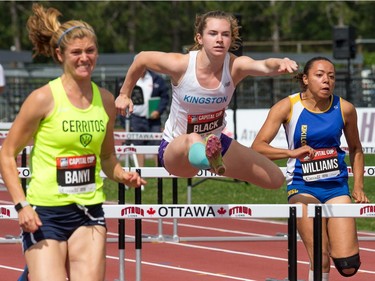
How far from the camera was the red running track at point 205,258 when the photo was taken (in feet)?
34.1

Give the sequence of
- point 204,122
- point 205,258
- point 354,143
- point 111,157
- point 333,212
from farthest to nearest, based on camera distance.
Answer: point 205,258, point 354,143, point 204,122, point 333,212, point 111,157

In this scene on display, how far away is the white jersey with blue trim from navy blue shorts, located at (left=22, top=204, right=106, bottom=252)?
7.73 ft

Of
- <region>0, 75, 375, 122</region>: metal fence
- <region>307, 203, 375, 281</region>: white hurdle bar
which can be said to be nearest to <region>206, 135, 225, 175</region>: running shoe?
<region>307, 203, 375, 281</region>: white hurdle bar

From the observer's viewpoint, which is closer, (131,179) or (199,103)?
(131,179)

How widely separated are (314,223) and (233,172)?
0.91m

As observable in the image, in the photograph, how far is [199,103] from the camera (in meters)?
8.04

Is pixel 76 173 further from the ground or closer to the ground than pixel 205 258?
further from the ground

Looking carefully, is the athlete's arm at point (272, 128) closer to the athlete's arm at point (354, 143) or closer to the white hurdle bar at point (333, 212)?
the athlete's arm at point (354, 143)

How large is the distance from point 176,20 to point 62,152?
52.4 meters

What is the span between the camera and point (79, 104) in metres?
6.25

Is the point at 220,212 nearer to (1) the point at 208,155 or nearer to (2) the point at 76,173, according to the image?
(1) the point at 208,155

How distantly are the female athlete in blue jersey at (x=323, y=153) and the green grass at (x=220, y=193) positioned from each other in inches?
237

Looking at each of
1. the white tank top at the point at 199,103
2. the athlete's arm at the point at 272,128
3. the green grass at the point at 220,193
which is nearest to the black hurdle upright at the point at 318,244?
the athlete's arm at the point at 272,128

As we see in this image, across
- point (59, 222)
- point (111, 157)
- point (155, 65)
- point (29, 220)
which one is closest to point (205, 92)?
point (155, 65)
